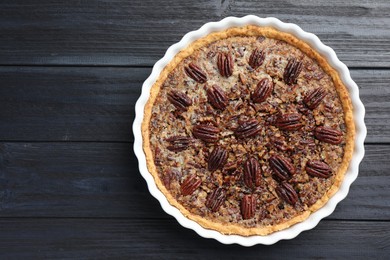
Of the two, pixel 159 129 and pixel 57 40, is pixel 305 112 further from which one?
pixel 57 40

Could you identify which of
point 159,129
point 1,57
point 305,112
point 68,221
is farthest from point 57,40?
point 305,112

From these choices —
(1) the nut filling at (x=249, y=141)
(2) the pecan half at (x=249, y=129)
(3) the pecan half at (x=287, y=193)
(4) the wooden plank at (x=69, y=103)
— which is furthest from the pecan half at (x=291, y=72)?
(4) the wooden plank at (x=69, y=103)

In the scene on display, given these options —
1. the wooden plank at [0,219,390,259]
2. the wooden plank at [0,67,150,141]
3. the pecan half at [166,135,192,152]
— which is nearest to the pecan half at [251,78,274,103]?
the pecan half at [166,135,192,152]

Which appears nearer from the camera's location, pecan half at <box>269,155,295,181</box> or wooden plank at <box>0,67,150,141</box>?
pecan half at <box>269,155,295,181</box>

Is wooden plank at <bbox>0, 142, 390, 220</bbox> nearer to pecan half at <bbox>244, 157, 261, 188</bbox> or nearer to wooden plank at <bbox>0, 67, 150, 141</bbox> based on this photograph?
wooden plank at <bbox>0, 67, 150, 141</bbox>

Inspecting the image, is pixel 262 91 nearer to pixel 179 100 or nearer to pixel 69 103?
pixel 179 100

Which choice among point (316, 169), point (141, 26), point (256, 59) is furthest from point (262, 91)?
Answer: point (141, 26)
